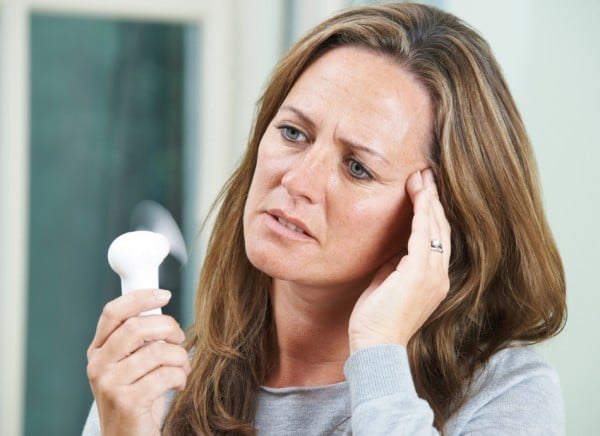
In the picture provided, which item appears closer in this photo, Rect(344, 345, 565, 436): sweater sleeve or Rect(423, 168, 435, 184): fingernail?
Rect(344, 345, 565, 436): sweater sleeve

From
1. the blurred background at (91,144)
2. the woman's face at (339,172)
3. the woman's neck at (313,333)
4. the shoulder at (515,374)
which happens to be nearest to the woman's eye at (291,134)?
the woman's face at (339,172)

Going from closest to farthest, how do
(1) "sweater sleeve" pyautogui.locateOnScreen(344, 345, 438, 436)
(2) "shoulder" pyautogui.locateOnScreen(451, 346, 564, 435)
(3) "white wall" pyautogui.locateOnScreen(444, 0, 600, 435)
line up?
(1) "sweater sleeve" pyautogui.locateOnScreen(344, 345, 438, 436), (2) "shoulder" pyautogui.locateOnScreen(451, 346, 564, 435), (3) "white wall" pyautogui.locateOnScreen(444, 0, 600, 435)

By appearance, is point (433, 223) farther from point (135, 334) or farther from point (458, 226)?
point (135, 334)

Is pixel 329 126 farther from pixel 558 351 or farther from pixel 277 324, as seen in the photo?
pixel 558 351

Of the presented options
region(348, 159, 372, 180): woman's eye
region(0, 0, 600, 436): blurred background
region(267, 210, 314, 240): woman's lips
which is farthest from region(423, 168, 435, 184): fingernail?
region(0, 0, 600, 436): blurred background

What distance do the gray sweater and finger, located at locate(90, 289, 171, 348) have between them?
287mm

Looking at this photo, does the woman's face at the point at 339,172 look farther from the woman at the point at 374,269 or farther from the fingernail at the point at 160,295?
the fingernail at the point at 160,295

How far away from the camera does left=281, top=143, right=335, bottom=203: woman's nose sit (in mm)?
1397

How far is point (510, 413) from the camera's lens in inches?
54.0

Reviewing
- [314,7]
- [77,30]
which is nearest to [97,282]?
[77,30]

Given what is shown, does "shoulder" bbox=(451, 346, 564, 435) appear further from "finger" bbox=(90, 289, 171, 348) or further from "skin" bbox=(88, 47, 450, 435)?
"finger" bbox=(90, 289, 171, 348)

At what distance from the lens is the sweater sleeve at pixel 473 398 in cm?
126

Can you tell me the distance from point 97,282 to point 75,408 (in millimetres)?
461

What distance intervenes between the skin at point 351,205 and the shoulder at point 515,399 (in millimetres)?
140
